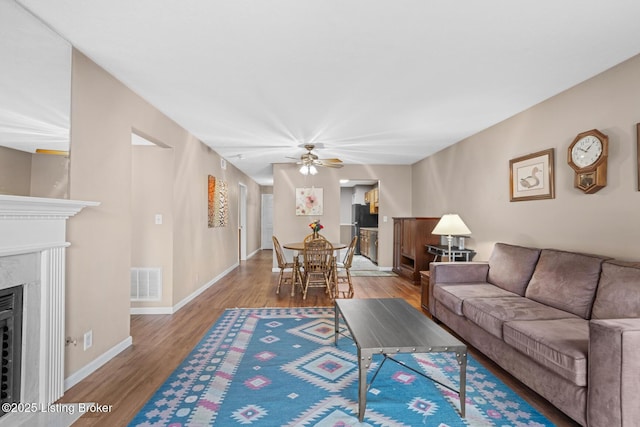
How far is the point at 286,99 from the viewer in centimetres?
326

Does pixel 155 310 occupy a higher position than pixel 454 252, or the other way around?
pixel 454 252

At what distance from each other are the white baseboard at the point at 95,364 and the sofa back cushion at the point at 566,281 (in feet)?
12.1

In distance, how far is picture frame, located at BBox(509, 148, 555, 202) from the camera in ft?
10.6

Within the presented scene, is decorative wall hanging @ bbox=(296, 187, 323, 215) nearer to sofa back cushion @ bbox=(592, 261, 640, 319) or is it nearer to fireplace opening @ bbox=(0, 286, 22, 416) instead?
sofa back cushion @ bbox=(592, 261, 640, 319)

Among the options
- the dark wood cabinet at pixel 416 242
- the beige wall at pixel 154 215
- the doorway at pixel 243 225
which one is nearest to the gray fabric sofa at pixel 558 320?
the dark wood cabinet at pixel 416 242

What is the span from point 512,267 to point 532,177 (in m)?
1.04

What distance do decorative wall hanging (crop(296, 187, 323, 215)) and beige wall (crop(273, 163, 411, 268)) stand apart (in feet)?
0.35

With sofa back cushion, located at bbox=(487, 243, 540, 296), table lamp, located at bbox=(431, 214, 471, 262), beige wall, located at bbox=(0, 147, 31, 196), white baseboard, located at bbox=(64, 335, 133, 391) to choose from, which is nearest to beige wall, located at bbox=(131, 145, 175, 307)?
white baseboard, located at bbox=(64, 335, 133, 391)

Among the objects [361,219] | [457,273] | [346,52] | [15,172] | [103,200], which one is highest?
[346,52]

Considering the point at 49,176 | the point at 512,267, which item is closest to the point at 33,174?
the point at 49,176

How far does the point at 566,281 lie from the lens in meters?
2.55

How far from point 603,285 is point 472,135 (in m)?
2.91

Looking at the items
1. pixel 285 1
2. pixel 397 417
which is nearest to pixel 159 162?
pixel 285 1

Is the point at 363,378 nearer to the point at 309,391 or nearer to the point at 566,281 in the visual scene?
the point at 309,391
